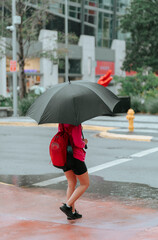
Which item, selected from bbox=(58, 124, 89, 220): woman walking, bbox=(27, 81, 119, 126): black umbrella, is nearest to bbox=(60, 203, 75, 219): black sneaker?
bbox=(58, 124, 89, 220): woman walking

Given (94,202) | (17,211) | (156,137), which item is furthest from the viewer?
(156,137)

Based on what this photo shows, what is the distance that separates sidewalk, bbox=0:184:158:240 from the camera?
5777 millimetres

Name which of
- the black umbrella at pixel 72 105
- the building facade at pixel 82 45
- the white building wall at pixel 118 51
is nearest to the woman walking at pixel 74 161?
the black umbrella at pixel 72 105

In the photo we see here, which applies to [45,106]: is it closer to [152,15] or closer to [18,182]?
[18,182]

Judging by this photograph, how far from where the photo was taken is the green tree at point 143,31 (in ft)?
156

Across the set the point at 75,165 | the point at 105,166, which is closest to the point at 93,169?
the point at 105,166

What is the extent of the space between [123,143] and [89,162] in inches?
163

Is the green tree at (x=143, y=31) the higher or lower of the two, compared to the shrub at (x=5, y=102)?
higher

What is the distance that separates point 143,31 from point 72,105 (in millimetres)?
44682

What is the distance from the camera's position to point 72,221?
640 cm

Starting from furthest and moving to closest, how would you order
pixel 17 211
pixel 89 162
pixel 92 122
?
pixel 92 122 → pixel 89 162 → pixel 17 211

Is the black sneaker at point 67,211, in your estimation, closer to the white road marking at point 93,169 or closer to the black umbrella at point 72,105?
the black umbrella at point 72,105

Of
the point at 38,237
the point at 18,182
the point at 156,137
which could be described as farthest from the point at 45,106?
the point at 156,137

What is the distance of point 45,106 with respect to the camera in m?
6.00
